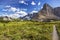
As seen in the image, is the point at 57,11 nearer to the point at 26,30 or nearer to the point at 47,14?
the point at 47,14

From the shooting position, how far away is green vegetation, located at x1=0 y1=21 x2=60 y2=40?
2654 millimetres

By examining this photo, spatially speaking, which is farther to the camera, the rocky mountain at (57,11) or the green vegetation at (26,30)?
the rocky mountain at (57,11)

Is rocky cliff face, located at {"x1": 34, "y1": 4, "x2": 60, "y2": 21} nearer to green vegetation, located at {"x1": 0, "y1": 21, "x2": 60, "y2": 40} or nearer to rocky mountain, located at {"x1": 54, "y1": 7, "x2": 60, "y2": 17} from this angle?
rocky mountain, located at {"x1": 54, "y1": 7, "x2": 60, "y2": 17}

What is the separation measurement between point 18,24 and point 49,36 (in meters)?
0.65

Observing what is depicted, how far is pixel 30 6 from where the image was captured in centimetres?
287

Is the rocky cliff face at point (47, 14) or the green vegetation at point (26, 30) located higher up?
the rocky cliff face at point (47, 14)

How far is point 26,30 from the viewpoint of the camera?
2.72 metres

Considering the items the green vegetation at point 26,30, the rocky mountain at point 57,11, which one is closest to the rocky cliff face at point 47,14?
the rocky mountain at point 57,11

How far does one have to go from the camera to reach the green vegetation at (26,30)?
265cm

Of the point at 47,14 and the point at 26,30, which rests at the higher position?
the point at 47,14

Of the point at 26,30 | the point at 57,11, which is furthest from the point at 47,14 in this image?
the point at 26,30

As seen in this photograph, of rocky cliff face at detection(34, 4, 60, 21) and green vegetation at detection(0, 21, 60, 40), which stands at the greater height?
rocky cliff face at detection(34, 4, 60, 21)

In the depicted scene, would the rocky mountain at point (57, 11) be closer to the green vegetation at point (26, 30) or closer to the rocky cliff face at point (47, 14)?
the rocky cliff face at point (47, 14)

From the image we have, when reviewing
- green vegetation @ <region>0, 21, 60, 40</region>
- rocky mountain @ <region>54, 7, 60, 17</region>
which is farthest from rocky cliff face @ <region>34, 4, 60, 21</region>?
green vegetation @ <region>0, 21, 60, 40</region>
